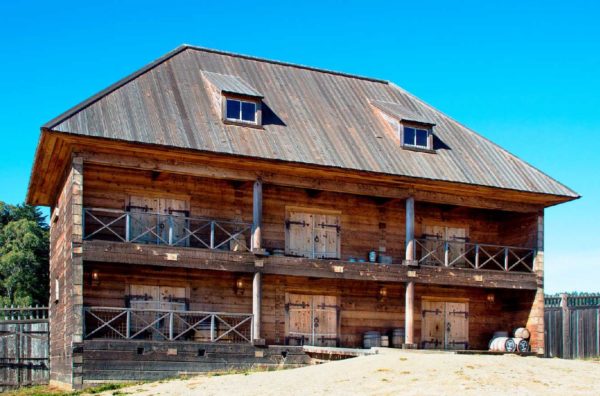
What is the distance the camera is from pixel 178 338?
26.1 metres

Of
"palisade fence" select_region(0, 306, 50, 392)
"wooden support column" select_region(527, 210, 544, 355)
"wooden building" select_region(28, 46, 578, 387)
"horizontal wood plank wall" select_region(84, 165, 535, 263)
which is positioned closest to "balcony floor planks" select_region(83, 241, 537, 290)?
"wooden building" select_region(28, 46, 578, 387)

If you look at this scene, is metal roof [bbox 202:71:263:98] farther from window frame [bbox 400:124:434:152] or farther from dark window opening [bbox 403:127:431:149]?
dark window opening [bbox 403:127:431:149]

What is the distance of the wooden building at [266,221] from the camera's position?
81.6 feet

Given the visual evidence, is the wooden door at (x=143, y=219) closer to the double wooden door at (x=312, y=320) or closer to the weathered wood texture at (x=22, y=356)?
the double wooden door at (x=312, y=320)

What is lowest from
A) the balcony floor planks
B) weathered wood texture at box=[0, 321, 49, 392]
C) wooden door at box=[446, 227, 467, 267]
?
weathered wood texture at box=[0, 321, 49, 392]

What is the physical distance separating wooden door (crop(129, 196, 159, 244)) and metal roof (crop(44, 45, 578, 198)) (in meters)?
2.35

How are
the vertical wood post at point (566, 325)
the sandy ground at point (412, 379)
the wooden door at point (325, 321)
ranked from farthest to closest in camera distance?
the vertical wood post at point (566, 325)
the wooden door at point (325, 321)
the sandy ground at point (412, 379)

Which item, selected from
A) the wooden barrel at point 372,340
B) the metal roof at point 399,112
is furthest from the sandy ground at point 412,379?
the metal roof at point 399,112

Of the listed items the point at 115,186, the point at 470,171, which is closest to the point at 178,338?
the point at 115,186

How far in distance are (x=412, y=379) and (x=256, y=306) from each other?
8.60 meters

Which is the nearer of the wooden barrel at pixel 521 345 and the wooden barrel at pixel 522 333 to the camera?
the wooden barrel at pixel 521 345

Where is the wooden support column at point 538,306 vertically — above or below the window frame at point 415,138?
below

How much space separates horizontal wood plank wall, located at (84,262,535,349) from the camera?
2612 centimetres

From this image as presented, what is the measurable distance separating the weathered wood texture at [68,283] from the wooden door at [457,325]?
1257 centimetres
